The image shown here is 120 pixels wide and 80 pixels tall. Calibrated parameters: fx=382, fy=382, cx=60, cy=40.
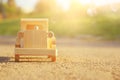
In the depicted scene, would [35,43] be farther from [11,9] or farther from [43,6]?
[11,9]

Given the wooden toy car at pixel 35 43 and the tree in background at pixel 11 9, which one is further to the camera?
the tree in background at pixel 11 9

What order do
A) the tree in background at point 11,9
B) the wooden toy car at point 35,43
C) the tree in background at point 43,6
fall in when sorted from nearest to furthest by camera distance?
the wooden toy car at point 35,43
the tree in background at point 43,6
the tree in background at point 11,9

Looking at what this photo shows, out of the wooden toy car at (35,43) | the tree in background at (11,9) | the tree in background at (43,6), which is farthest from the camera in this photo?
the tree in background at (11,9)

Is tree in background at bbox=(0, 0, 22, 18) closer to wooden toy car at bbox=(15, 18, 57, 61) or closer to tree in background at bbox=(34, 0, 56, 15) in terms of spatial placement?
tree in background at bbox=(34, 0, 56, 15)

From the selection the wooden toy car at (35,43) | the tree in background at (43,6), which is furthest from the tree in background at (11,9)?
the wooden toy car at (35,43)

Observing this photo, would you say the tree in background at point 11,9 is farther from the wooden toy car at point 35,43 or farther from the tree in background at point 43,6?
the wooden toy car at point 35,43

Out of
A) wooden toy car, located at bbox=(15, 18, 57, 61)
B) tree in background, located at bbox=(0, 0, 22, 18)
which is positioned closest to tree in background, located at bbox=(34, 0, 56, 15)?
tree in background, located at bbox=(0, 0, 22, 18)

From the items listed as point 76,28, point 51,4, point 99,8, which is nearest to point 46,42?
point 76,28

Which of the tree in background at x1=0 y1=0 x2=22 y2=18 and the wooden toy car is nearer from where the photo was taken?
the wooden toy car

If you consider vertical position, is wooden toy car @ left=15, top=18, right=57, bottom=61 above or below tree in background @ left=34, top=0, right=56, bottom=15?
below

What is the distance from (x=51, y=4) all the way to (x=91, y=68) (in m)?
51.7

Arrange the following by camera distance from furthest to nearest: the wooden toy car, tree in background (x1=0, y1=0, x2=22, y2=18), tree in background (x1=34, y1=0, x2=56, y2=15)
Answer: tree in background (x1=0, y1=0, x2=22, y2=18) < tree in background (x1=34, y1=0, x2=56, y2=15) < the wooden toy car

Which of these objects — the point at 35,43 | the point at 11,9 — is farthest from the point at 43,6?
the point at 35,43

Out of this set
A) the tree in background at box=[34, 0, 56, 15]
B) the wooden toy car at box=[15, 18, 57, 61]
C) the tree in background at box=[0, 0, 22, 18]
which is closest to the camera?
the wooden toy car at box=[15, 18, 57, 61]
